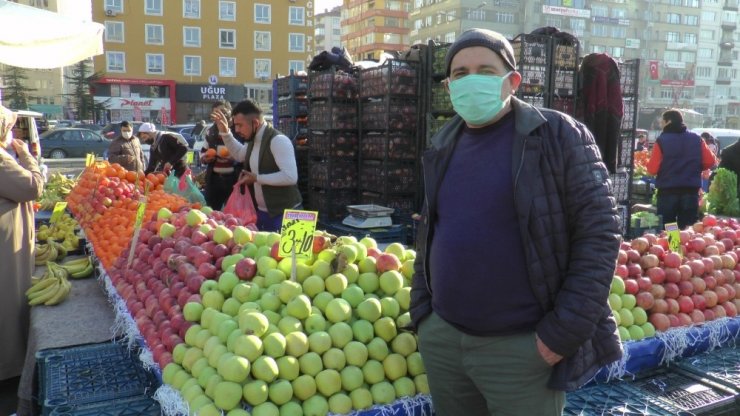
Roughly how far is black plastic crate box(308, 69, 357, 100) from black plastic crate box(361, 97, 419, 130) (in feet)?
1.88

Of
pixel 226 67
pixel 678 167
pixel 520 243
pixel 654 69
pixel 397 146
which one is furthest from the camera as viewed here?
pixel 654 69

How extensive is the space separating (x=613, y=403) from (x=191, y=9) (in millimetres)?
47290

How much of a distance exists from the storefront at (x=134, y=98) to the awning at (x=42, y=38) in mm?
37511

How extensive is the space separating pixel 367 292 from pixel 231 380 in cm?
83

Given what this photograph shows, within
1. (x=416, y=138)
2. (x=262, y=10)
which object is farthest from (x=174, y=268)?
(x=262, y=10)

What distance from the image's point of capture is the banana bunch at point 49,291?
4.03 metres

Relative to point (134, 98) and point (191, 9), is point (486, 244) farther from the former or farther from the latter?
point (191, 9)

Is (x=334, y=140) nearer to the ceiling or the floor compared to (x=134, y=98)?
nearer to the floor

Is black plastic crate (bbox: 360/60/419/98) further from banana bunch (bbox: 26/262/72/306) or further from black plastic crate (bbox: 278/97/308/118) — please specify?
banana bunch (bbox: 26/262/72/306)

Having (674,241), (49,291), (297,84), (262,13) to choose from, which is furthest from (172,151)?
(262,13)

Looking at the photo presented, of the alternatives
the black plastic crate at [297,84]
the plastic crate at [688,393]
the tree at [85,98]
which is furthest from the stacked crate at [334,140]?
the tree at [85,98]

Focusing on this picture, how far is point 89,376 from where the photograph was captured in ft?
9.10

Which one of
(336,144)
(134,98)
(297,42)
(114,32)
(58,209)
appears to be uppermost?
(297,42)

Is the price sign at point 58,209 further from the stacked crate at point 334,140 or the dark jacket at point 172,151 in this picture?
the stacked crate at point 334,140
